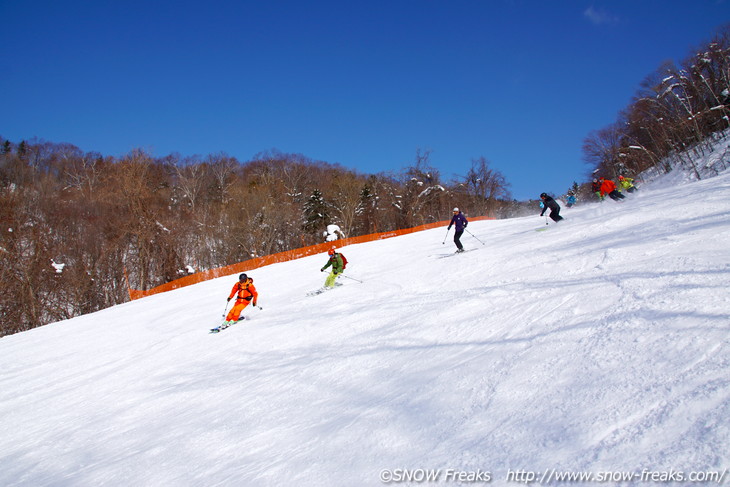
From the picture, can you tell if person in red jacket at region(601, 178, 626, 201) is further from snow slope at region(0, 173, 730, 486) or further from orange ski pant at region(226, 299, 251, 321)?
orange ski pant at region(226, 299, 251, 321)

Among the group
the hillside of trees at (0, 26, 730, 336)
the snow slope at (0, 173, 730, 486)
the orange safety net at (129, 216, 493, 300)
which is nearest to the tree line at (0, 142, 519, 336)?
the hillside of trees at (0, 26, 730, 336)

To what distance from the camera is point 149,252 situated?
41.8 metres

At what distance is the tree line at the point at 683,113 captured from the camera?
114 feet

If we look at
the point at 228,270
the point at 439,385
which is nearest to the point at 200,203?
the point at 228,270

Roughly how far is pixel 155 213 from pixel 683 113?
55294 millimetres

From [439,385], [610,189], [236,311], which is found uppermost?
[610,189]

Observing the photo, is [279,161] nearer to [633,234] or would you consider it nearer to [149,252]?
[149,252]

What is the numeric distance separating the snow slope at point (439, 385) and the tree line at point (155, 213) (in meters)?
31.6

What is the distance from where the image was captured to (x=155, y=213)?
139ft

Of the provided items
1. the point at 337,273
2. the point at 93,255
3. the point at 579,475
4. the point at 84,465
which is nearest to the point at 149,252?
the point at 93,255

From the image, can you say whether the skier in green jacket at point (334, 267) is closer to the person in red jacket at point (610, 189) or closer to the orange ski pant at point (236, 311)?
the orange ski pant at point (236, 311)

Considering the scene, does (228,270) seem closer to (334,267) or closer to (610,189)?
(334,267)

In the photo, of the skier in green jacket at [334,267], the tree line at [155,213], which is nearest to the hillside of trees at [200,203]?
the tree line at [155,213]

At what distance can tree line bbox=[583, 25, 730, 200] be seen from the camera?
3462 centimetres
